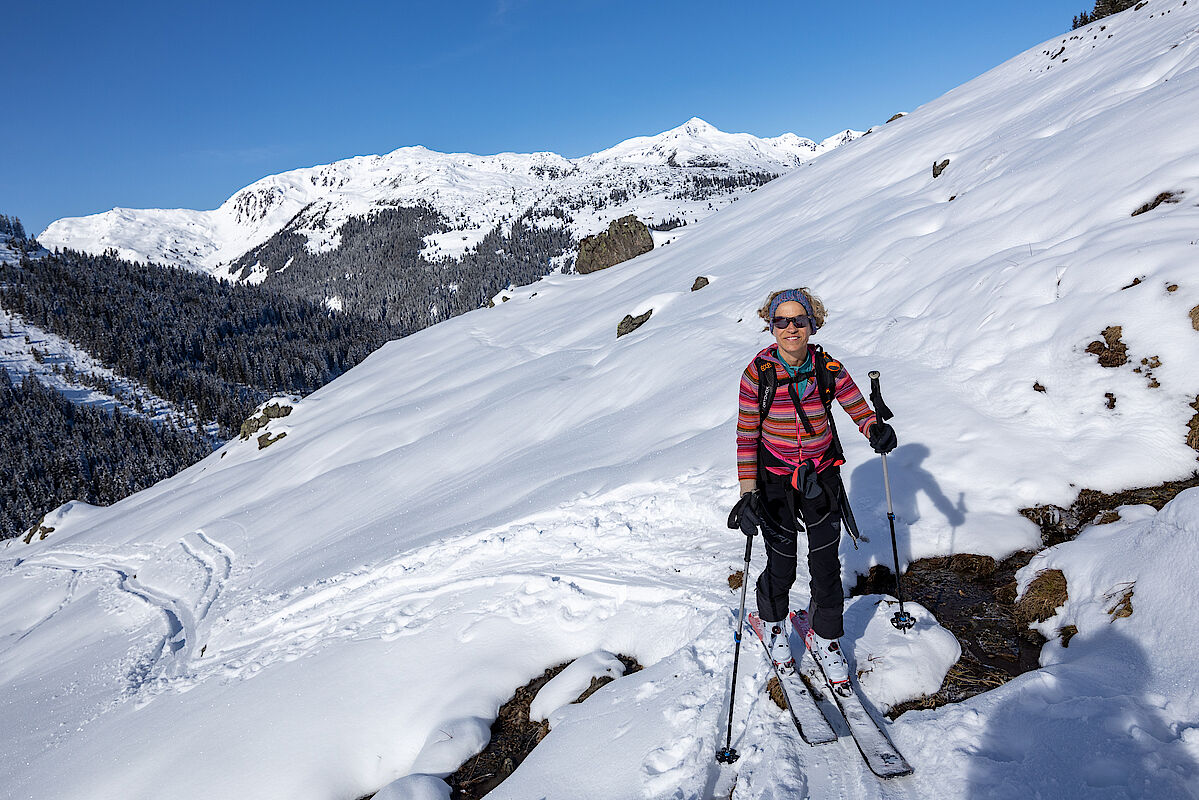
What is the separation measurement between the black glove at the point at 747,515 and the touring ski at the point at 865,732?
4.86 ft

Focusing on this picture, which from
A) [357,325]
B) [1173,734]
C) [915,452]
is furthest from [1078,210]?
[357,325]

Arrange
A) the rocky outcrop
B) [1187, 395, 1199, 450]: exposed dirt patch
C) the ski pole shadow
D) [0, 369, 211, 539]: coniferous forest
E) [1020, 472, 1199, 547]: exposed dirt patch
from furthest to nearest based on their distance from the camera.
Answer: [0, 369, 211, 539]: coniferous forest, the rocky outcrop, [1187, 395, 1199, 450]: exposed dirt patch, [1020, 472, 1199, 547]: exposed dirt patch, the ski pole shadow

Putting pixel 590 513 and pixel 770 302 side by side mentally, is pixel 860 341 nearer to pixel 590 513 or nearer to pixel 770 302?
pixel 590 513

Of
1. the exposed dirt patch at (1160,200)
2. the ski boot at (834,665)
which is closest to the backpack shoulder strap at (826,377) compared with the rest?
the ski boot at (834,665)

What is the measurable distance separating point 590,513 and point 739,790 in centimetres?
550

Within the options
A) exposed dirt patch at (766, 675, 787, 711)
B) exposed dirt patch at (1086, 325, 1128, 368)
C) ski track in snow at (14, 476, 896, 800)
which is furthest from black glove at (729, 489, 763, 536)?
exposed dirt patch at (1086, 325, 1128, 368)

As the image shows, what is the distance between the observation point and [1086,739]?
336cm

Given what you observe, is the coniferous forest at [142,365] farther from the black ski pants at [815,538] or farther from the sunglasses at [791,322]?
the sunglasses at [791,322]

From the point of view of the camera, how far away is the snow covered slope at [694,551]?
4008 millimetres

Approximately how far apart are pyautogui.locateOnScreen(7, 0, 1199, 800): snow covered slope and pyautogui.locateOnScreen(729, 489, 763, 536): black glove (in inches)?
61.9

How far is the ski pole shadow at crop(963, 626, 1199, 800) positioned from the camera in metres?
3.08

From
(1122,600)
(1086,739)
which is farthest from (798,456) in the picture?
(1122,600)

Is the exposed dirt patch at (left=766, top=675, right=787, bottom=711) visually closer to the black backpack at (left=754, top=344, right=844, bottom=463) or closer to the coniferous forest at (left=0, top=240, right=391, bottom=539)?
the black backpack at (left=754, top=344, right=844, bottom=463)

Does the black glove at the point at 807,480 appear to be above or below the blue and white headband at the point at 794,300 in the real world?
below
